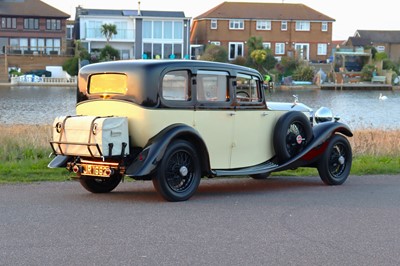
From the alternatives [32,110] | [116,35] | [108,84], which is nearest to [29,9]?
[116,35]

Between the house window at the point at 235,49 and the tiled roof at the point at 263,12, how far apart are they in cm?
308

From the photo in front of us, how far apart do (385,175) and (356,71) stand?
72.3 metres

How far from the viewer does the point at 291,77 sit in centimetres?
7225

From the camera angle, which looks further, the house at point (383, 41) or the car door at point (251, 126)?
the house at point (383, 41)

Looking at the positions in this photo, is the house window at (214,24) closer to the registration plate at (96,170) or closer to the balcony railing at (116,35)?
the balcony railing at (116,35)

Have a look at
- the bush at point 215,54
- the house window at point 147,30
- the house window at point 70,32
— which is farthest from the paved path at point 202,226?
the house window at point 70,32

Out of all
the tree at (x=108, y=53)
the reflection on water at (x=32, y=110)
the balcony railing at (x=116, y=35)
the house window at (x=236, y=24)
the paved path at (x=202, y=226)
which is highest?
the house window at (x=236, y=24)

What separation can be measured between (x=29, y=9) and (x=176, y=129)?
Answer: 68442mm

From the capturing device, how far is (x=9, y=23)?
239 ft

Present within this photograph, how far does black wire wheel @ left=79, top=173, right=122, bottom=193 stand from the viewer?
987 centimetres

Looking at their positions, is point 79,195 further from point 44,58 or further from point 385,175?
point 44,58

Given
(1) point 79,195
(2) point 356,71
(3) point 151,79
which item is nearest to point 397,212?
(3) point 151,79

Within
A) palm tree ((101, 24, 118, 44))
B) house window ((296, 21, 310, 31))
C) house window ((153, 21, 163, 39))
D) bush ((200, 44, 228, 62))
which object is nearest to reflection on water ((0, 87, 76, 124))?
bush ((200, 44, 228, 62))

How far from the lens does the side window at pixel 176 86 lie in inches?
368
